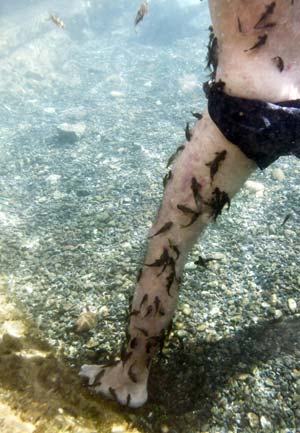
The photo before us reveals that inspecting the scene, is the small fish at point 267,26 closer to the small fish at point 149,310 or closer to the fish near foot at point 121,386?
the small fish at point 149,310

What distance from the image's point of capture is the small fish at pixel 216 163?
1813 millimetres

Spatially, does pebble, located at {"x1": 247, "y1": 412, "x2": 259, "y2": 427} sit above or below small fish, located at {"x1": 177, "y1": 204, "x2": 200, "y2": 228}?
below

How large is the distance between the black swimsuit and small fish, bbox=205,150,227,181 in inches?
3.5

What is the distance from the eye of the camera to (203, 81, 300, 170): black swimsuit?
1671mm

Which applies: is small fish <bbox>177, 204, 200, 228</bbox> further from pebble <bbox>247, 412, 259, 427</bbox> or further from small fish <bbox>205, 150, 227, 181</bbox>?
pebble <bbox>247, 412, 259, 427</bbox>

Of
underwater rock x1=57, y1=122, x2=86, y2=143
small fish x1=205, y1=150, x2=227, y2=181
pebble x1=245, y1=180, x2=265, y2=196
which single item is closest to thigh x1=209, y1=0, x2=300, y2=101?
small fish x1=205, y1=150, x2=227, y2=181

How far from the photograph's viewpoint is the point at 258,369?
2680 mm

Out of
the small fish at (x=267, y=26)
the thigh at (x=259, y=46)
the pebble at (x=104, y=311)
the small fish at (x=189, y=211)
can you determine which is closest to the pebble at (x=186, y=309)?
the pebble at (x=104, y=311)

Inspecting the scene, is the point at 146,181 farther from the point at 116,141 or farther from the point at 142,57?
the point at 142,57

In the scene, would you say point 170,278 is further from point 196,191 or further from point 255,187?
point 255,187

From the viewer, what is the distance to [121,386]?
2.44 metres

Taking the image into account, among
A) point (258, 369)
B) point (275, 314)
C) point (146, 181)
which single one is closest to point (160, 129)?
point (146, 181)

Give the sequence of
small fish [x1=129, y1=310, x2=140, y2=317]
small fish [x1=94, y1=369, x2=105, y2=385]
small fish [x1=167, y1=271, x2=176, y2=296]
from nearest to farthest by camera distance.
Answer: small fish [x1=167, y1=271, x2=176, y2=296] → small fish [x1=129, y1=310, x2=140, y2=317] → small fish [x1=94, y1=369, x2=105, y2=385]

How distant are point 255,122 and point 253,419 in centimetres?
203
